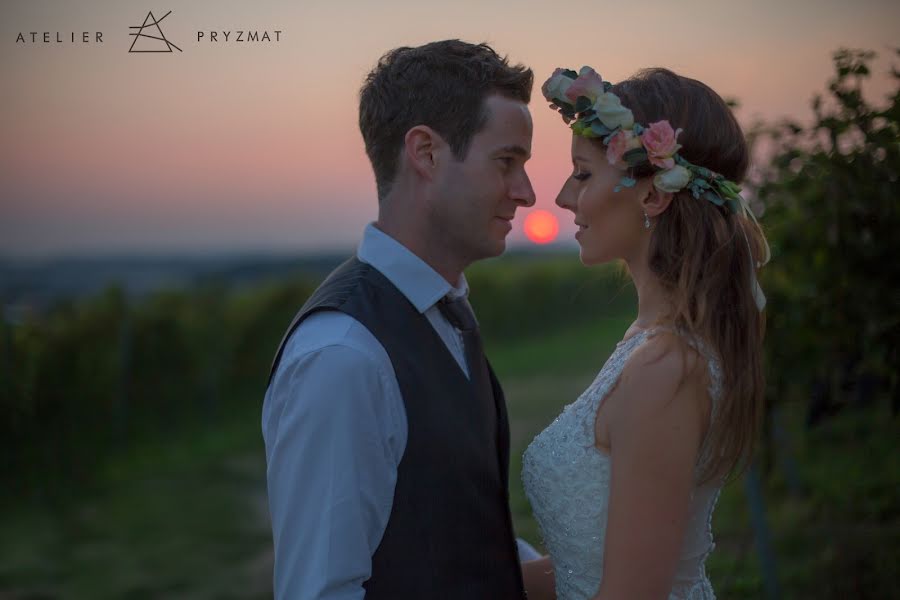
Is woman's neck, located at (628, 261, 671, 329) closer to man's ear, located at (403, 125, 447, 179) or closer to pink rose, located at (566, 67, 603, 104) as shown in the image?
pink rose, located at (566, 67, 603, 104)

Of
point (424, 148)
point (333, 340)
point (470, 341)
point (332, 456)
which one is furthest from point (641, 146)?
point (332, 456)

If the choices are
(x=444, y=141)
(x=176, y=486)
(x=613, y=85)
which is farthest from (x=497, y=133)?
(x=176, y=486)

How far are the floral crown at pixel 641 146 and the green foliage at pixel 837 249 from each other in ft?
3.48

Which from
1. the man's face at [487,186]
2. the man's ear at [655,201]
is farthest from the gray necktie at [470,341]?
the man's ear at [655,201]

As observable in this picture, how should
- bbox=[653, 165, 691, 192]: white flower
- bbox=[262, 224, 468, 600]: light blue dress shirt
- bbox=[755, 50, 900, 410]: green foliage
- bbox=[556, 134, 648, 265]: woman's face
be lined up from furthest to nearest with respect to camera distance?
1. bbox=[755, 50, 900, 410]: green foliage
2. bbox=[556, 134, 648, 265]: woman's face
3. bbox=[653, 165, 691, 192]: white flower
4. bbox=[262, 224, 468, 600]: light blue dress shirt

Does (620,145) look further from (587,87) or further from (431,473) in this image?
(431,473)

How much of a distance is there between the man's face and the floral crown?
0.55 feet

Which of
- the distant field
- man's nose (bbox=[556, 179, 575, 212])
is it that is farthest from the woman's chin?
the distant field

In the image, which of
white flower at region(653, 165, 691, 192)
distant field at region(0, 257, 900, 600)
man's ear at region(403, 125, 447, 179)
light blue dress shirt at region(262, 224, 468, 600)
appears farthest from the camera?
distant field at region(0, 257, 900, 600)

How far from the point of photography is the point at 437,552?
1.96m

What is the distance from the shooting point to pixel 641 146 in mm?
2061

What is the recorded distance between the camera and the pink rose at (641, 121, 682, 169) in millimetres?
2027

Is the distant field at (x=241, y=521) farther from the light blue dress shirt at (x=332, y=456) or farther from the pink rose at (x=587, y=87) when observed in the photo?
the light blue dress shirt at (x=332, y=456)

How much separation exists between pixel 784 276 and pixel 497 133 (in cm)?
175
